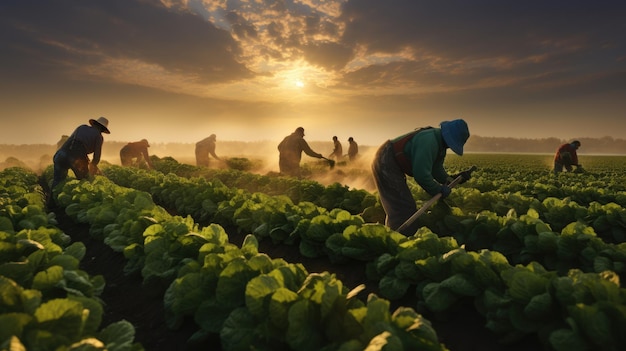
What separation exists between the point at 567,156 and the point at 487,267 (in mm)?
18102

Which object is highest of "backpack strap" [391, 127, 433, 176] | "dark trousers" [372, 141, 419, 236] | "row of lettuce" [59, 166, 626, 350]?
"backpack strap" [391, 127, 433, 176]

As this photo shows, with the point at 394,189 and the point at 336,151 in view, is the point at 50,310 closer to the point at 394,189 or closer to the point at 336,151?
the point at 394,189

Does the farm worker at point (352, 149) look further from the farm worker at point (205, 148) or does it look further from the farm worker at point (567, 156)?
the farm worker at point (567, 156)

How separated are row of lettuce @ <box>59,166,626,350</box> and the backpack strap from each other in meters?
1.00

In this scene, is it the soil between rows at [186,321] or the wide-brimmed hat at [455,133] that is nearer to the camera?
the soil between rows at [186,321]

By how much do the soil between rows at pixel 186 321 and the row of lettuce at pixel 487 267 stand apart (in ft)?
0.41

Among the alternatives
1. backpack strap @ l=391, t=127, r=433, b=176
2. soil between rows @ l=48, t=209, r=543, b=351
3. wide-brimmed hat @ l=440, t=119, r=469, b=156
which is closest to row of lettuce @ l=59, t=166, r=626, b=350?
soil between rows @ l=48, t=209, r=543, b=351

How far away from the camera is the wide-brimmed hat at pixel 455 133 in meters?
5.11

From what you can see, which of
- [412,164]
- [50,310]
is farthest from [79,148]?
[50,310]

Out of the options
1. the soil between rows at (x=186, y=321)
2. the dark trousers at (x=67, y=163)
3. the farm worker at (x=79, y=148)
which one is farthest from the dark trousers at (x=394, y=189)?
the dark trousers at (x=67, y=163)

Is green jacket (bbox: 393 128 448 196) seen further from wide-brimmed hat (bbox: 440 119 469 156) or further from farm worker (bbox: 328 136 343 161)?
farm worker (bbox: 328 136 343 161)

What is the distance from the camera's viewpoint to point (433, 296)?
319 cm

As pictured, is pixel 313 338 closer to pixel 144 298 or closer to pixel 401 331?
pixel 401 331

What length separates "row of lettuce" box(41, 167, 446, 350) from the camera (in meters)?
2.08
